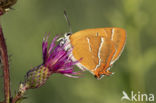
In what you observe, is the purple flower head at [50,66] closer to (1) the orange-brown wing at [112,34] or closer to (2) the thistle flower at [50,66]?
(2) the thistle flower at [50,66]

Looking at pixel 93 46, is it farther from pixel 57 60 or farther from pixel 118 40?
pixel 57 60

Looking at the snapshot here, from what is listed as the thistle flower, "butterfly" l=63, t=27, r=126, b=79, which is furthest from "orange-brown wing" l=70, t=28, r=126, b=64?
the thistle flower

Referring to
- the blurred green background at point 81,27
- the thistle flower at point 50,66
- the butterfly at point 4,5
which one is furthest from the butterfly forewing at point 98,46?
the butterfly at point 4,5

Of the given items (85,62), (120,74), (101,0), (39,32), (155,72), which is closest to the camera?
(85,62)

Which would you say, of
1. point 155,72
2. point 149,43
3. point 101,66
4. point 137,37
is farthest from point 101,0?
point 101,66

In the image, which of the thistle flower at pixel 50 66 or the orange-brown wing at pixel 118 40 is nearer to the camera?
the thistle flower at pixel 50 66

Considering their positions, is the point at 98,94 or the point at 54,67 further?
the point at 98,94

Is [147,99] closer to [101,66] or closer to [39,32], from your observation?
[101,66]

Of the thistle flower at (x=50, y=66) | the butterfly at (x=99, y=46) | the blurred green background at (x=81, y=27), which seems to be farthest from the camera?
the blurred green background at (x=81, y=27)
